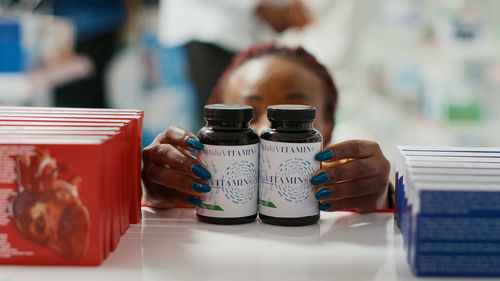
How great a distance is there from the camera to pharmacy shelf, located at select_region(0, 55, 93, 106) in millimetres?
2352

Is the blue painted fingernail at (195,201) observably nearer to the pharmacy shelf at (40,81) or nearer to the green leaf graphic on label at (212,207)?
the green leaf graphic on label at (212,207)

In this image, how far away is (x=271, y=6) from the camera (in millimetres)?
2543

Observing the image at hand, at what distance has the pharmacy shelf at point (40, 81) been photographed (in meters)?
2.35

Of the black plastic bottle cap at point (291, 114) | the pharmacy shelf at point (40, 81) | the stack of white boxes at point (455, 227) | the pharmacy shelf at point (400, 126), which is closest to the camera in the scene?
the stack of white boxes at point (455, 227)

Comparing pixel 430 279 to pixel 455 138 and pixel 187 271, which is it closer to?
pixel 187 271

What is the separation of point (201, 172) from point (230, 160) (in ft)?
0.16

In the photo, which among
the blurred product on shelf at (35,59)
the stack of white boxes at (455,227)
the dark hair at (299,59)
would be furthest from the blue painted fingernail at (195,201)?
the blurred product on shelf at (35,59)

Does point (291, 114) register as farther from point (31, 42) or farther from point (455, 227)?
point (31, 42)

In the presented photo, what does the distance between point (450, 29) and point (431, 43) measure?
0.39 ft

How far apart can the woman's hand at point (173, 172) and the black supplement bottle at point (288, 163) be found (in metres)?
0.09

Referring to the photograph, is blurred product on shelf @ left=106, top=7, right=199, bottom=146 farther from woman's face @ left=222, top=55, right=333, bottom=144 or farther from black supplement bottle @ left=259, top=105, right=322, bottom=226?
black supplement bottle @ left=259, top=105, right=322, bottom=226

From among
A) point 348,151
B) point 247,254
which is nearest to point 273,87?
point 348,151

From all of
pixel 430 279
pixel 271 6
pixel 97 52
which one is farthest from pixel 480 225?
pixel 97 52

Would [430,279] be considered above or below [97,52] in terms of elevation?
below
